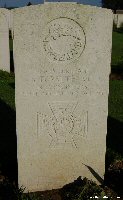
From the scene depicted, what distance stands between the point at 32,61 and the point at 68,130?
0.92 metres

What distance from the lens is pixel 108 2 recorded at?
58438 mm

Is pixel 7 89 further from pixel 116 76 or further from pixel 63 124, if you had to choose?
pixel 63 124

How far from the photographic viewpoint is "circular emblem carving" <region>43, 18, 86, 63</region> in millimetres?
4086

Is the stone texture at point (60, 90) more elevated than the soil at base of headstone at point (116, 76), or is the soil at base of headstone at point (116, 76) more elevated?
the stone texture at point (60, 90)

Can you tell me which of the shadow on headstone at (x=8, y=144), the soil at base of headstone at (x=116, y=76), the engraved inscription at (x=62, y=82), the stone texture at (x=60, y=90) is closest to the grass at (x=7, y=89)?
the shadow on headstone at (x=8, y=144)

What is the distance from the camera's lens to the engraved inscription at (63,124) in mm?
4336

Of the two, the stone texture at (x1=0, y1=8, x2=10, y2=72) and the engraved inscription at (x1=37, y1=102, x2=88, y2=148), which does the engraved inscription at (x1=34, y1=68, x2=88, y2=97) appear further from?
the stone texture at (x1=0, y1=8, x2=10, y2=72)

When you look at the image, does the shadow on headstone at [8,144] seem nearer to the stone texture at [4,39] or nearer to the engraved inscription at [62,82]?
the engraved inscription at [62,82]

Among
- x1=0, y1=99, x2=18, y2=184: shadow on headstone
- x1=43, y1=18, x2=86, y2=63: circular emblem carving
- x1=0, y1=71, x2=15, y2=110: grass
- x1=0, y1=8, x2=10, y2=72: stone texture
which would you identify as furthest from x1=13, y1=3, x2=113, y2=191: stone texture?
x1=0, y1=8, x2=10, y2=72: stone texture

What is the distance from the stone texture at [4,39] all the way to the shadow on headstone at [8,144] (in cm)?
330

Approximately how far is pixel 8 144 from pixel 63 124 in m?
1.84

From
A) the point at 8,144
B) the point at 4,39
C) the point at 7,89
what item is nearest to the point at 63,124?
the point at 8,144

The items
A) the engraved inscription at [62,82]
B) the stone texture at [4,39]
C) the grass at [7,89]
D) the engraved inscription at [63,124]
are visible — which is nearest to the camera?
the engraved inscription at [62,82]

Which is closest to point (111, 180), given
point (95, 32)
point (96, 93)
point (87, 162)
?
point (87, 162)
